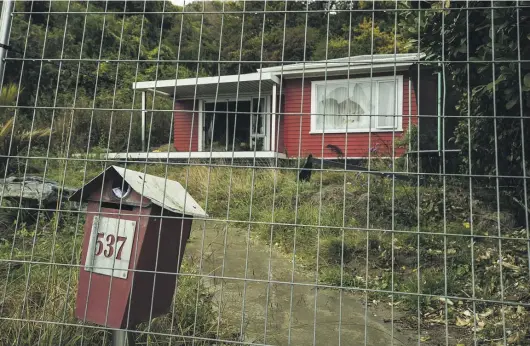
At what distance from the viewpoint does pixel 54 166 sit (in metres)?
5.40

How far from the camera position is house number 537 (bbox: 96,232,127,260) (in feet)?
6.99

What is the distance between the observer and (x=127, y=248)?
83.1 inches

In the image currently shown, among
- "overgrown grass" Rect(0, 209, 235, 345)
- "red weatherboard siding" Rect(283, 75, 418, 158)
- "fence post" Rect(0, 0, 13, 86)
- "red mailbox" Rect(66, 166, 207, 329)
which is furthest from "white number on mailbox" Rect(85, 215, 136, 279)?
"red weatherboard siding" Rect(283, 75, 418, 158)

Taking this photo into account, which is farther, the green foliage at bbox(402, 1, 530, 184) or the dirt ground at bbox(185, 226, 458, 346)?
Answer: the dirt ground at bbox(185, 226, 458, 346)

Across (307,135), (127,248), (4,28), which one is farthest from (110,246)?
(307,135)

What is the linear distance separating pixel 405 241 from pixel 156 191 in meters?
3.56

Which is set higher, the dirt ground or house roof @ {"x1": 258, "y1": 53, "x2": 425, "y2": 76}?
house roof @ {"x1": 258, "y1": 53, "x2": 425, "y2": 76}

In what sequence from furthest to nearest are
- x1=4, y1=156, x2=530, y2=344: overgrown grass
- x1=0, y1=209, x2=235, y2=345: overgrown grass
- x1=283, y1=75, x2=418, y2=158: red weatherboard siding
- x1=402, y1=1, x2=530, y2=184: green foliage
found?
x1=283, y1=75, x2=418, y2=158: red weatherboard siding < x1=4, y1=156, x2=530, y2=344: overgrown grass < x1=402, y1=1, x2=530, y2=184: green foliage < x1=0, y1=209, x2=235, y2=345: overgrown grass

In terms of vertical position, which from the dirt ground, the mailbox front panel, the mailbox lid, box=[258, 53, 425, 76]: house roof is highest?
box=[258, 53, 425, 76]: house roof

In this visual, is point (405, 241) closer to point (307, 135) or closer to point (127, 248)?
point (127, 248)

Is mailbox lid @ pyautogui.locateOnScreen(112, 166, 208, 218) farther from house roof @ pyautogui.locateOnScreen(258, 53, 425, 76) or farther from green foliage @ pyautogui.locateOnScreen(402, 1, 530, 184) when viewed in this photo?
green foliage @ pyautogui.locateOnScreen(402, 1, 530, 184)

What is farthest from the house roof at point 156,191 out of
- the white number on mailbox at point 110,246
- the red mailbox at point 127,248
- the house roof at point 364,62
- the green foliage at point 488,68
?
the green foliage at point 488,68

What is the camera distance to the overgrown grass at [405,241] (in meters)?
3.23

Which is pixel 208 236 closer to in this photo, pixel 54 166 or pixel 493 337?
pixel 54 166
